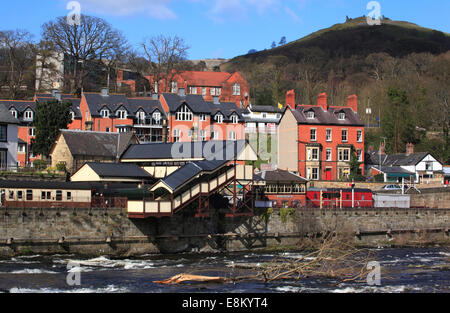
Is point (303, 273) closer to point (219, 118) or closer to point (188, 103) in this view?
point (188, 103)

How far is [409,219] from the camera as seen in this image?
2256 inches

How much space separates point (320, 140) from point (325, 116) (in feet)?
11.2

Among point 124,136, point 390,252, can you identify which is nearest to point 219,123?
point 124,136

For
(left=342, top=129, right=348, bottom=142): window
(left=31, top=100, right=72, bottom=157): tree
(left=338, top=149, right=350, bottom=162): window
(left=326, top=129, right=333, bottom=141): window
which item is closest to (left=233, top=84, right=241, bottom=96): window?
(left=342, top=129, right=348, bottom=142): window

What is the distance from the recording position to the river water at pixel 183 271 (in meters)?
33.1

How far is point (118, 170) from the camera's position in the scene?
55500 millimetres

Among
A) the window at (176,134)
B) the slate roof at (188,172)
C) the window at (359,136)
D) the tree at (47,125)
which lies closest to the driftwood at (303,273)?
the slate roof at (188,172)

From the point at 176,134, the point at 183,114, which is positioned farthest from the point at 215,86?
the point at 176,134

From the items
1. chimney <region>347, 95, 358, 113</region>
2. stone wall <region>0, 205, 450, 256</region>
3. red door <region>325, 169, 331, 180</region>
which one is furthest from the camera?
chimney <region>347, 95, 358, 113</region>

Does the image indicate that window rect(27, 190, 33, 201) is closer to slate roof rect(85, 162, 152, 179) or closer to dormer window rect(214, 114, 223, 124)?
slate roof rect(85, 162, 152, 179)

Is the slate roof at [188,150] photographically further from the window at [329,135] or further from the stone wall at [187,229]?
the window at [329,135]

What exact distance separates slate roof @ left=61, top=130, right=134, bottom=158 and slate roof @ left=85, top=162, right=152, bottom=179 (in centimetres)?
526

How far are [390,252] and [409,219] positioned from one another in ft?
28.1

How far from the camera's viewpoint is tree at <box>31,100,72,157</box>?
69.3 meters
